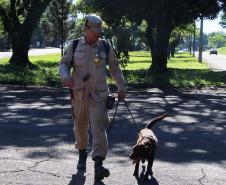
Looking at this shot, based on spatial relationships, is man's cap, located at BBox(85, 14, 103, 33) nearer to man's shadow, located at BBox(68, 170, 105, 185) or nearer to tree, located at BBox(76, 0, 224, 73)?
man's shadow, located at BBox(68, 170, 105, 185)

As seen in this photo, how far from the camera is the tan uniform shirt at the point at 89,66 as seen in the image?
584 cm

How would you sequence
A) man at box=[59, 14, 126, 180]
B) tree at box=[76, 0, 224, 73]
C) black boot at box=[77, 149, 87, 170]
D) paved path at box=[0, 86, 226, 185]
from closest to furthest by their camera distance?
man at box=[59, 14, 126, 180]
paved path at box=[0, 86, 226, 185]
black boot at box=[77, 149, 87, 170]
tree at box=[76, 0, 224, 73]

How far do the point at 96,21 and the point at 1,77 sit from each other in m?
15.3

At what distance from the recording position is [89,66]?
5.86 meters

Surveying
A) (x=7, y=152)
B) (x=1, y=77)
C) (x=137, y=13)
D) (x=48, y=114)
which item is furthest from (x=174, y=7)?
(x=7, y=152)

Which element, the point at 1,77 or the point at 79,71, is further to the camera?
the point at 1,77

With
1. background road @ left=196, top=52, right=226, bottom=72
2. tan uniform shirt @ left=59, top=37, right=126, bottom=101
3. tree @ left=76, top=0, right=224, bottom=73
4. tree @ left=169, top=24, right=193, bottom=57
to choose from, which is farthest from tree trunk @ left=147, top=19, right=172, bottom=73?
tan uniform shirt @ left=59, top=37, right=126, bottom=101

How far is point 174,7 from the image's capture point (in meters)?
25.7

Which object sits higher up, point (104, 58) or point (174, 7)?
point (174, 7)

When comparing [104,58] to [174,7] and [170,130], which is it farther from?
[174,7]

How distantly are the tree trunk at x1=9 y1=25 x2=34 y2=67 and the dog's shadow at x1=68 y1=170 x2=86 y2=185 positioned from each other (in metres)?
23.7

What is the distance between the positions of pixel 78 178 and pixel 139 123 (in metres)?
4.22

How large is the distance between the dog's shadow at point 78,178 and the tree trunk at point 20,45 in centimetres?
2374

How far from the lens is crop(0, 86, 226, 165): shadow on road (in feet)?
25.1
